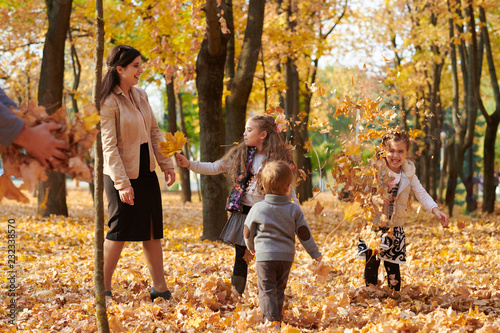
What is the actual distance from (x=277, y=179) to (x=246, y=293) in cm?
135

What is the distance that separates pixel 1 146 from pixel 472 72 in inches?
437

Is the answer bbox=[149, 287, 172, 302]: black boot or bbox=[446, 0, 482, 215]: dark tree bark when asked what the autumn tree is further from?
bbox=[149, 287, 172, 302]: black boot

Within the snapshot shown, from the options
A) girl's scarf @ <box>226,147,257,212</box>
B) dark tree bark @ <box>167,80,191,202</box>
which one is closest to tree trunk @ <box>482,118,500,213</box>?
dark tree bark @ <box>167,80,191,202</box>

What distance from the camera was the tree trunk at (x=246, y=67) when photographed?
7.38m

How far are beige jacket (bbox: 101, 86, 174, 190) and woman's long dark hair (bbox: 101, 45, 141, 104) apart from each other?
0.13 ft

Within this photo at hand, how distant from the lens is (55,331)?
334 centimetres

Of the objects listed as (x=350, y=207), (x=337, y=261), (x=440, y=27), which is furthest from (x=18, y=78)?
(x=350, y=207)

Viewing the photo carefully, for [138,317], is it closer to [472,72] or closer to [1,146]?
[1,146]

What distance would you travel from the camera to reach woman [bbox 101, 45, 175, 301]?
3.71 meters

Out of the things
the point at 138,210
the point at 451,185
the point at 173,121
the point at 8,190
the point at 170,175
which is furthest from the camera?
the point at 173,121

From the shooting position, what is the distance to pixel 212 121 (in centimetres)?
718

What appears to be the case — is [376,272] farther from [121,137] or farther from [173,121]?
[173,121]

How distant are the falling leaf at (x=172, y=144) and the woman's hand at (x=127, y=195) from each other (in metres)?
0.40

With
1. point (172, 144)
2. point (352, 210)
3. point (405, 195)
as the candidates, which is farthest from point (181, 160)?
point (405, 195)
